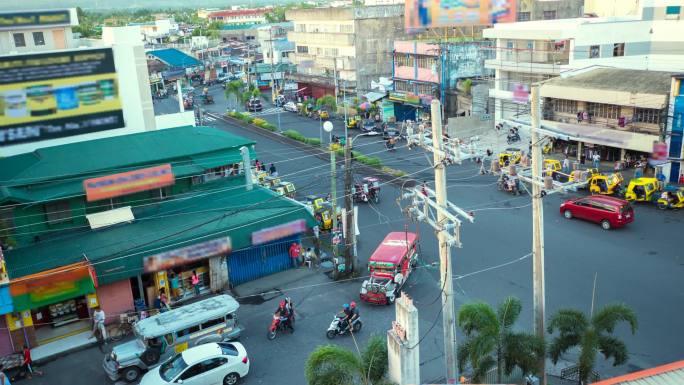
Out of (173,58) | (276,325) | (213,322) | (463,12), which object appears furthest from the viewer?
(173,58)

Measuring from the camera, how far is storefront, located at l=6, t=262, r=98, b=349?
16750mm

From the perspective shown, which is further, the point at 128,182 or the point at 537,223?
the point at 128,182

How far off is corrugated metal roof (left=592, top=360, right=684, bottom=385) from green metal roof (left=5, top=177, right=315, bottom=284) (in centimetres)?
1319

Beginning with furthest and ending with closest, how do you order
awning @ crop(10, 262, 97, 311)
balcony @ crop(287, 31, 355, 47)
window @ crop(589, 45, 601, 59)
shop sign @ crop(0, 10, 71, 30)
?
balcony @ crop(287, 31, 355, 47) < window @ crop(589, 45, 601, 59) < shop sign @ crop(0, 10, 71, 30) < awning @ crop(10, 262, 97, 311)

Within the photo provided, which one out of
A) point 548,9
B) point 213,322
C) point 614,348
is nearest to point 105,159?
point 213,322

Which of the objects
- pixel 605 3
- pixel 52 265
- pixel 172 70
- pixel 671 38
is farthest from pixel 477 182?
pixel 172 70

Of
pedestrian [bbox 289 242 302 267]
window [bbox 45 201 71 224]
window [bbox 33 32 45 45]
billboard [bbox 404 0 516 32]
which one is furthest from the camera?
billboard [bbox 404 0 516 32]

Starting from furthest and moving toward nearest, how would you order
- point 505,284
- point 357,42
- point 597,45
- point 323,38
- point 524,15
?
point 323,38 → point 524,15 → point 357,42 → point 597,45 → point 505,284

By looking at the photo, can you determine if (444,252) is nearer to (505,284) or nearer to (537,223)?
(537,223)

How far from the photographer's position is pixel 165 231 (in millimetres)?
19922

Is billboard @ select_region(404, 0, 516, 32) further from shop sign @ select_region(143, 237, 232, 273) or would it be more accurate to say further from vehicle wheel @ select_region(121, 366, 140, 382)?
vehicle wheel @ select_region(121, 366, 140, 382)

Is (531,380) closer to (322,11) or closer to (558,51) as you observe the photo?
(558,51)

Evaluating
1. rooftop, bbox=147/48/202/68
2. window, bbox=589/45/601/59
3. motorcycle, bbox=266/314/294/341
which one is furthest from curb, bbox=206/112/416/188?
rooftop, bbox=147/48/202/68

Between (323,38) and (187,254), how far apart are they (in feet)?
147
